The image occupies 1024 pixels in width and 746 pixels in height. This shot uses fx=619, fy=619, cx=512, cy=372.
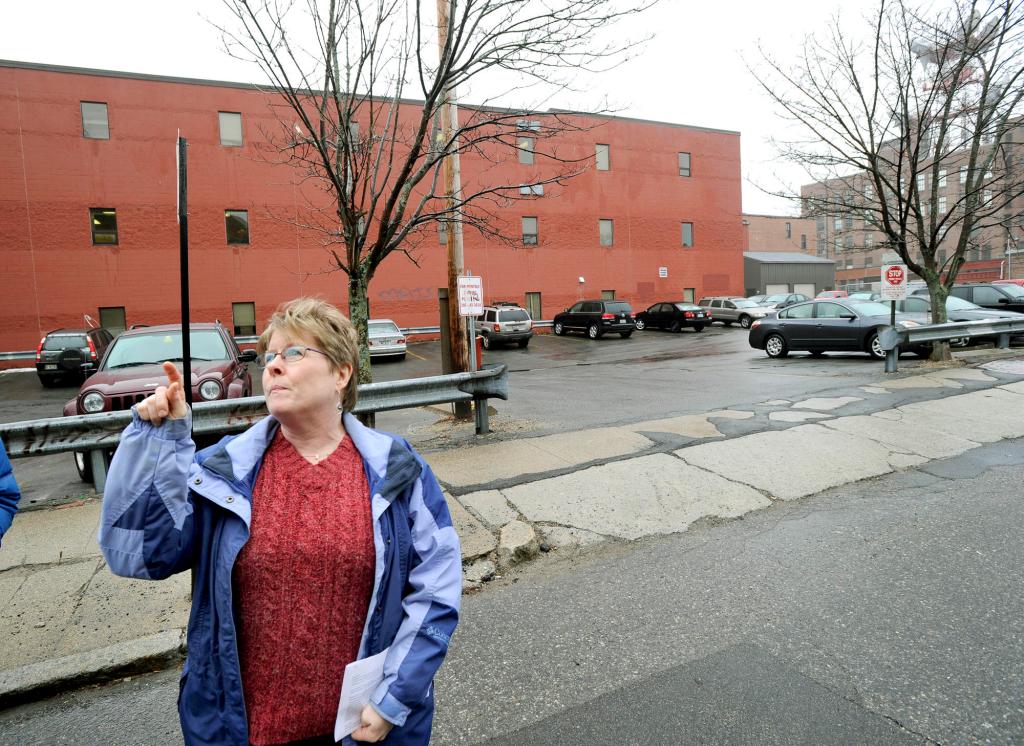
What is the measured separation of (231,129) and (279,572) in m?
31.3

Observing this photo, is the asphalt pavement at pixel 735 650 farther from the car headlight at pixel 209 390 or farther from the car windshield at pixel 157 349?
the car windshield at pixel 157 349

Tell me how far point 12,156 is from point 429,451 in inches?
1112

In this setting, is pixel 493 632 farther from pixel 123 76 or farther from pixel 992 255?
pixel 992 255

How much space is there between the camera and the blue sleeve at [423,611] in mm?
1655

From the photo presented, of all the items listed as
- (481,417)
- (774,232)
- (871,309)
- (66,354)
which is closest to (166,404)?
(481,417)

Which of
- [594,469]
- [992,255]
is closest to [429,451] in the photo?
[594,469]

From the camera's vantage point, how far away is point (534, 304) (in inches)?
1353

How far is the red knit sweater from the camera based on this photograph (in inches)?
65.6

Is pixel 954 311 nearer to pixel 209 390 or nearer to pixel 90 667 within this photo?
pixel 209 390

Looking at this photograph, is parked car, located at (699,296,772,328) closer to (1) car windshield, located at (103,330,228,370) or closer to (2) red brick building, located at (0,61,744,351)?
(2) red brick building, located at (0,61,744,351)

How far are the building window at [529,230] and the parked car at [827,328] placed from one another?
1840cm

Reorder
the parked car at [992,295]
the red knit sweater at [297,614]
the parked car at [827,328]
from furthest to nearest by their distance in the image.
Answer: the parked car at [992,295] → the parked car at [827,328] → the red knit sweater at [297,614]

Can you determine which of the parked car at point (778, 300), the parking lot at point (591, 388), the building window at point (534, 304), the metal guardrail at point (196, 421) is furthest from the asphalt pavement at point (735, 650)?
the parked car at point (778, 300)

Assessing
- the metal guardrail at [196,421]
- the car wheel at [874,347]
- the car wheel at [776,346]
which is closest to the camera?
the metal guardrail at [196,421]
